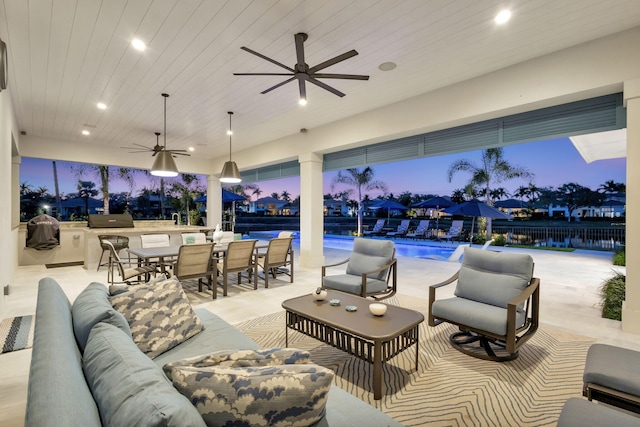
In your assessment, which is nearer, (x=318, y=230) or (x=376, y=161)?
(x=376, y=161)

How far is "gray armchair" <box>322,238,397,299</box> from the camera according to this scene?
149 inches

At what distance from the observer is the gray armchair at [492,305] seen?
2618mm

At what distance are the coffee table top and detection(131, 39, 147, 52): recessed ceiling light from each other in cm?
322

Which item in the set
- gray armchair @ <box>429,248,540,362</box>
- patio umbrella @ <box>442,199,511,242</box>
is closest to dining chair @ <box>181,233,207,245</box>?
gray armchair @ <box>429,248,540,362</box>

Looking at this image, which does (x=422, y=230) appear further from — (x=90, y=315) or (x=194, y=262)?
(x=90, y=315)

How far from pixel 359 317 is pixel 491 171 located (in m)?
12.6

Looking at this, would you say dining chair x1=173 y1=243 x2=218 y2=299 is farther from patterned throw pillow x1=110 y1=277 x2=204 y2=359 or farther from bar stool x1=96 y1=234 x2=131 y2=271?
bar stool x1=96 y1=234 x2=131 y2=271

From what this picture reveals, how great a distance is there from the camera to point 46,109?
5559mm

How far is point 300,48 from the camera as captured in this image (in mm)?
3014

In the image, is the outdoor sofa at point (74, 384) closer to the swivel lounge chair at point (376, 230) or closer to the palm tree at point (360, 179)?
the swivel lounge chair at point (376, 230)

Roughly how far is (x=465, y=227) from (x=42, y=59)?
13.0 metres

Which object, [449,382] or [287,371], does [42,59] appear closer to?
[287,371]

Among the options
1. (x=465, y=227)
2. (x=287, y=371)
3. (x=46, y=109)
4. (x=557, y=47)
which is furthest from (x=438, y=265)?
(x=46, y=109)

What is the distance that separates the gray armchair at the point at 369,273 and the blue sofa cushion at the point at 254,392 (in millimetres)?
2703
